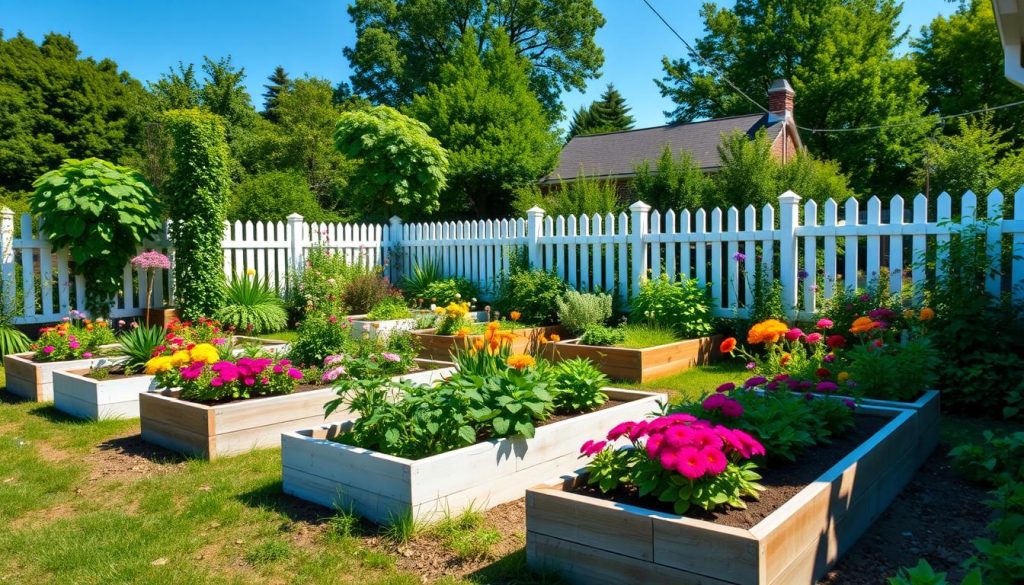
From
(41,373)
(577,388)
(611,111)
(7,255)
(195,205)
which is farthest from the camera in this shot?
(611,111)

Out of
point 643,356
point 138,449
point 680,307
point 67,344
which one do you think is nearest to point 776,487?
point 643,356

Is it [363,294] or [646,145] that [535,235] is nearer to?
[363,294]

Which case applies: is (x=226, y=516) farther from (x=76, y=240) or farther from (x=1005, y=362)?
(x=76, y=240)

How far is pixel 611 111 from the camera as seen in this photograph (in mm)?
47688

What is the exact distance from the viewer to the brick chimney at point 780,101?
70.3ft

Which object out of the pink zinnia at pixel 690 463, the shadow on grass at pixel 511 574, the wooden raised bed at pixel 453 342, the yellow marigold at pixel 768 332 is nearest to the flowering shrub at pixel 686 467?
the pink zinnia at pixel 690 463

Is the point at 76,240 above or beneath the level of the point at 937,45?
beneath

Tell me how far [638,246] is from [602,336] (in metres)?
1.81

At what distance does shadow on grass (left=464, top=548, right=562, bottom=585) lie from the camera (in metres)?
2.38

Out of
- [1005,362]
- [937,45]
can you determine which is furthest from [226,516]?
[937,45]

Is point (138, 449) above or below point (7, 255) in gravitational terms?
below

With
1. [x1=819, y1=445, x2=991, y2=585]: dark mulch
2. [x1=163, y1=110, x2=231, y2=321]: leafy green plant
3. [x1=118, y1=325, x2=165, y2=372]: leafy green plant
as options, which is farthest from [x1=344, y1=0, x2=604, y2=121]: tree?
[x1=819, y1=445, x2=991, y2=585]: dark mulch

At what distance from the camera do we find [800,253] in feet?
24.0

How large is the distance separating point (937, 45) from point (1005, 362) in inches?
1213
